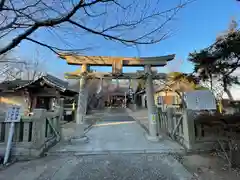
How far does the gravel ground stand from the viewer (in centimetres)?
317

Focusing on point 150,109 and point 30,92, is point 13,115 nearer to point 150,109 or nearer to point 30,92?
point 150,109

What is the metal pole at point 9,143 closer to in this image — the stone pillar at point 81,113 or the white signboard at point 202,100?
the stone pillar at point 81,113

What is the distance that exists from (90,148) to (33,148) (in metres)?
1.60

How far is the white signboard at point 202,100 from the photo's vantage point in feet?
19.3

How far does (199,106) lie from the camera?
604 cm

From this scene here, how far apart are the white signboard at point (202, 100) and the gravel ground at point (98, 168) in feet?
8.77

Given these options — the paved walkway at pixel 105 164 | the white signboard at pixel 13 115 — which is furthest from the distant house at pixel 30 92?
the paved walkway at pixel 105 164

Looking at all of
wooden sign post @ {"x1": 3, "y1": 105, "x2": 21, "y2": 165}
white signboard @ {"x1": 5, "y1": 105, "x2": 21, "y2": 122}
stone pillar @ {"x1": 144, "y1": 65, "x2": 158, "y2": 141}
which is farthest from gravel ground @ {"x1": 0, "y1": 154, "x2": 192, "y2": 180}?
stone pillar @ {"x1": 144, "y1": 65, "x2": 158, "y2": 141}

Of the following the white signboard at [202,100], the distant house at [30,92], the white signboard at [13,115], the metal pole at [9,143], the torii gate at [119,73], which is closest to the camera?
the metal pole at [9,143]

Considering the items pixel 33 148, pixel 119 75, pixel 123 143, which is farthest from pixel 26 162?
pixel 119 75

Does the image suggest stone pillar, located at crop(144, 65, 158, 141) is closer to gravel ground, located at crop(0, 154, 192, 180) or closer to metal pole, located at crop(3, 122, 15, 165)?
gravel ground, located at crop(0, 154, 192, 180)

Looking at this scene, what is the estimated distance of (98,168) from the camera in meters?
3.57

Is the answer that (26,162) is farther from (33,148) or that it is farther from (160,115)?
(160,115)

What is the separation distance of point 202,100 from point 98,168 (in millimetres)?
4566
